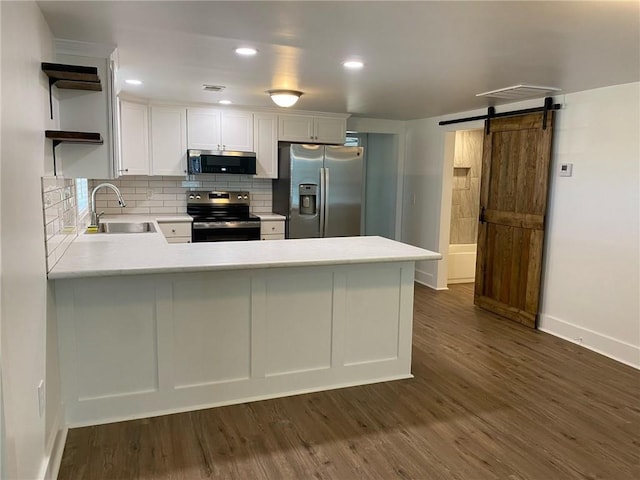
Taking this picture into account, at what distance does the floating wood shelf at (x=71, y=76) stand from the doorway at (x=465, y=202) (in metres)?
5.00

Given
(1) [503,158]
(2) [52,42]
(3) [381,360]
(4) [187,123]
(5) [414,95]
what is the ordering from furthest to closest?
(4) [187,123], (1) [503,158], (5) [414,95], (3) [381,360], (2) [52,42]

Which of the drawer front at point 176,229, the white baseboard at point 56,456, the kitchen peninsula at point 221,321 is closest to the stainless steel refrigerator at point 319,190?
the drawer front at point 176,229

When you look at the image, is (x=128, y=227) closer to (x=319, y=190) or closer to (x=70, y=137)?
(x=319, y=190)

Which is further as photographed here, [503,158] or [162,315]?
[503,158]

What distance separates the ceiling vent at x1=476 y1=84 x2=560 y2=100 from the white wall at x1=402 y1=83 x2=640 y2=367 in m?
0.27

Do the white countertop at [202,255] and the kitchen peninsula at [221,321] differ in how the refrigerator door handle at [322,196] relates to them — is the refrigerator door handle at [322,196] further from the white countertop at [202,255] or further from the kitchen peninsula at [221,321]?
the kitchen peninsula at [221,321]

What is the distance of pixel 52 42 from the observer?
2613mm

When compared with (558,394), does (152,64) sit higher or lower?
higher

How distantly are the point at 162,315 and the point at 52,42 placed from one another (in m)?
1.63

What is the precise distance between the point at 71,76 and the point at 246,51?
998 mm

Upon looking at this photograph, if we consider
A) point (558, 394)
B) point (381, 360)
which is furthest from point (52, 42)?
point (558, 394)

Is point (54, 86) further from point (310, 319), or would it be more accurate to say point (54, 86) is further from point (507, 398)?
point (507, 398)

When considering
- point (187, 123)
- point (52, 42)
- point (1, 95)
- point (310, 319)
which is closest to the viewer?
point (1, 95)

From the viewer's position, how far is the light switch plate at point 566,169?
4.12m
